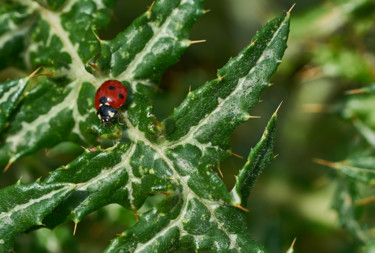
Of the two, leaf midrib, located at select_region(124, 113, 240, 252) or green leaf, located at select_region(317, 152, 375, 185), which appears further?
green leaf, located at select_region(317, 152, 375, 185)

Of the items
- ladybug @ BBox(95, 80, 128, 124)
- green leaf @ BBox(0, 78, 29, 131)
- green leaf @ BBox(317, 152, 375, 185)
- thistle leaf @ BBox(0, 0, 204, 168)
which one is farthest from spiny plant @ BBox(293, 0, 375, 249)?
green leaf @ BBox(0, 78, 29, 131)

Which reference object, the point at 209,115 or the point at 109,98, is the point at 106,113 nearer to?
the point at 109,98

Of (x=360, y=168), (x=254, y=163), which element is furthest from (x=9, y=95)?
(x=360, y=168)

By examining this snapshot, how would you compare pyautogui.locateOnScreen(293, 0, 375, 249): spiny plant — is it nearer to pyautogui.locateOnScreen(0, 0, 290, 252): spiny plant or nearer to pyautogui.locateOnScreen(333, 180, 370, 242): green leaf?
pyautogui.locateOnScreen(333, 180, 370, 242): green leaf

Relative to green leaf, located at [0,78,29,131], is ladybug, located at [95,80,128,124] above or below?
below

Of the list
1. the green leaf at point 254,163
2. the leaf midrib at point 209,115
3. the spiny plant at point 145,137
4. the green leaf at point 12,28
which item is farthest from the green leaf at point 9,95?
the green leaf at point 254,163

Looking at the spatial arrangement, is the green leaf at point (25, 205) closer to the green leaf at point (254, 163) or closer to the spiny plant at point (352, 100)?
the green leaf at point (254, 163)
